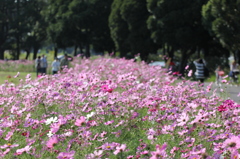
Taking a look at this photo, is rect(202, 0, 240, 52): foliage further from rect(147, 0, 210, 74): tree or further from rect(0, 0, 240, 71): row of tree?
rect(147, 0, 210, 74): tree

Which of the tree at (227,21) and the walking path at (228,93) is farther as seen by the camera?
the tree at (227,21)

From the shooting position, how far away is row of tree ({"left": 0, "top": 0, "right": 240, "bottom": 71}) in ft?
84.1

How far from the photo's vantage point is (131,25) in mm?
35000

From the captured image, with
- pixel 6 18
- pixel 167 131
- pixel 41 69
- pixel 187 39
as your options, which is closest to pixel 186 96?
pixel 167 131

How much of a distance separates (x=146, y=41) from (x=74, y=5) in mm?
14105

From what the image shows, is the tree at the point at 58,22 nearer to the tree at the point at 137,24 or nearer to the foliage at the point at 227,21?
the tree at the point at 137,24

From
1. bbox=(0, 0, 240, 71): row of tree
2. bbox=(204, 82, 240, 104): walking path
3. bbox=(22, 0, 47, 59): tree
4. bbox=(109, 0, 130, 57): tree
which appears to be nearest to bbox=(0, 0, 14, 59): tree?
bbox=(0, 0, 240, 71): row of tree

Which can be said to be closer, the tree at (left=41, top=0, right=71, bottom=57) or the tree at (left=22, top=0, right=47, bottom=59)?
the tree at (left=41, top=0, right=71, bottom=57)

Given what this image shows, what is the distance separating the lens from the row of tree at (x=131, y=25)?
2563 cm

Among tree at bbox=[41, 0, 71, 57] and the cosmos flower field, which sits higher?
tree at bbox=[41, 0, 71, 57]

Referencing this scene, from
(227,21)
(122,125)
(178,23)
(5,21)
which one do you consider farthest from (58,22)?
(122,125)

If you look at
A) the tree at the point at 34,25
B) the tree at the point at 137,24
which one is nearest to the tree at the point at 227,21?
the tree at the point at 137,24

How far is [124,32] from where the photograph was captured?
124 feet

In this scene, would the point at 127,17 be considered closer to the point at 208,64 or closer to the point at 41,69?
the point at 208,64
